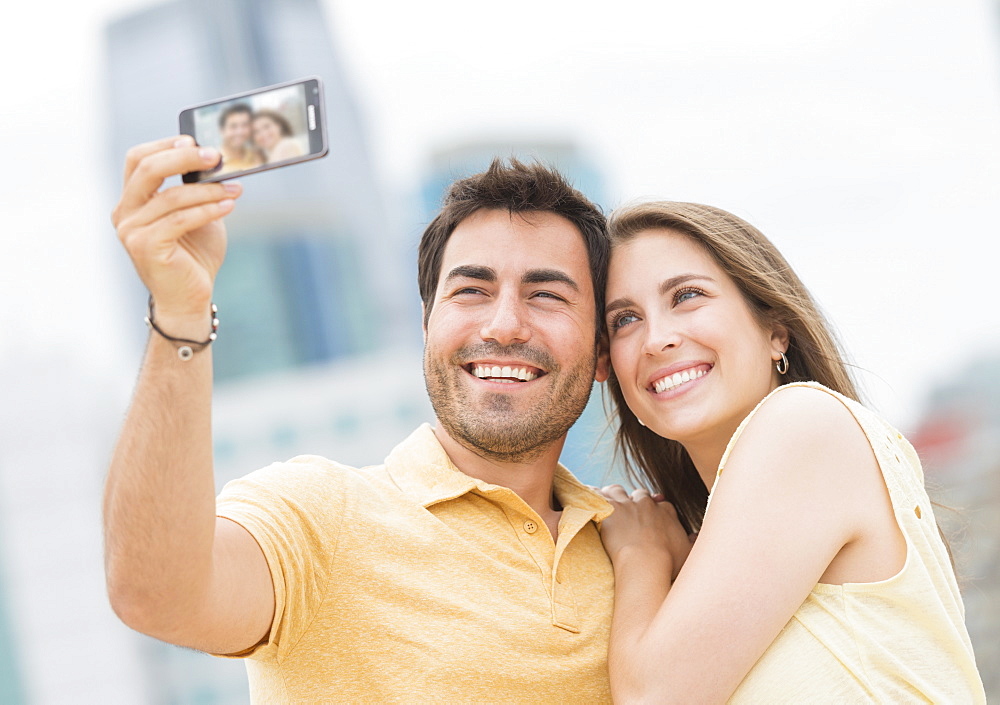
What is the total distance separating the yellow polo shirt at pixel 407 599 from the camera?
2010 millimetres

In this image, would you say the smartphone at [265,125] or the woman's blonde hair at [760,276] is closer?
the smartphone at [265,125]

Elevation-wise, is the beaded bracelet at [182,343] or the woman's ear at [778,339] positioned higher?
the beaded bracelet at [182,343]

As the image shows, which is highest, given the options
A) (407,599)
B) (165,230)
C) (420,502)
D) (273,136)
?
(273,136)

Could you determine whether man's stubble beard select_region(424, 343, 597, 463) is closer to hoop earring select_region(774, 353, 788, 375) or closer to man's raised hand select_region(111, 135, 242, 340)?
hoop earring select_region(774, 353, 788, 375)

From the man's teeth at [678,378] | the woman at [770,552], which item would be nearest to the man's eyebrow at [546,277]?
→ the woman at [770,552]

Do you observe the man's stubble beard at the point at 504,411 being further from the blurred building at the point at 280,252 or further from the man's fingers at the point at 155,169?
the blurred building at the point at 280,252

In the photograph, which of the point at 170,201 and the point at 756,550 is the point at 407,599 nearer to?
the point at 756,550

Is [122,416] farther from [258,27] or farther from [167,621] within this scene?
[258,27]

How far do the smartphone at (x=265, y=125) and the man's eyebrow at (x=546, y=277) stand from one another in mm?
1032

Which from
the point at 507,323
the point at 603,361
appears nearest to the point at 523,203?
the point at 507,323

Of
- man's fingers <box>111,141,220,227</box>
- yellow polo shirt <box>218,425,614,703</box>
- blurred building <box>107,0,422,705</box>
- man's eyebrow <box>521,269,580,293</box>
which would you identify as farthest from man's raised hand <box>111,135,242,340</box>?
blurred building <box>107,0,422,705</box>

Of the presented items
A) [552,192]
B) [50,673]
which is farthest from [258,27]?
[552,192]

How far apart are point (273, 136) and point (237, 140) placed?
6 cm

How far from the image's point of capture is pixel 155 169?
4.85ft
